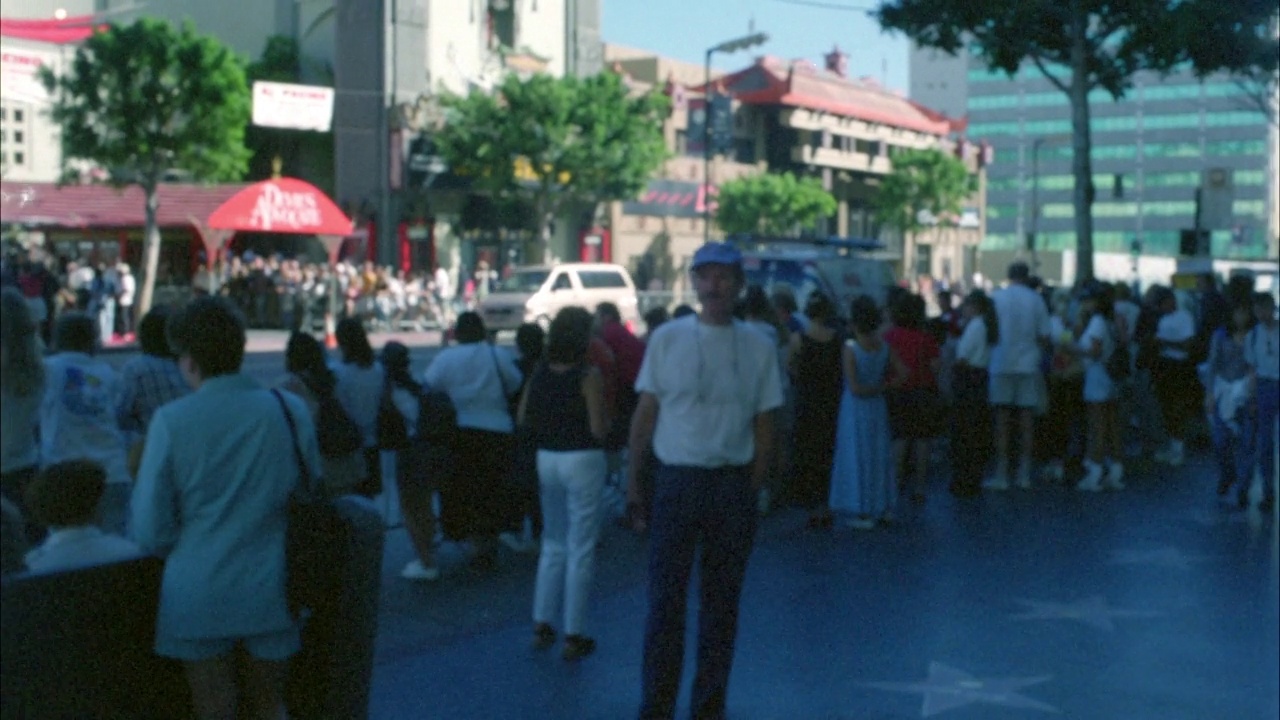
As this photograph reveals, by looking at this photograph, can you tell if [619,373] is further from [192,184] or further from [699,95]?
[699,95]

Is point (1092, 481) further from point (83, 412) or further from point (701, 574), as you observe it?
point (83, 412)

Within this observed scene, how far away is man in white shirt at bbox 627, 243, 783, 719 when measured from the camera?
641 centimetres

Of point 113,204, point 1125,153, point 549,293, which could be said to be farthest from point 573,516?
point 1125,153

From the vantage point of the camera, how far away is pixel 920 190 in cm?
7788

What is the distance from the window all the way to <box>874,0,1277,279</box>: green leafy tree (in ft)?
42.4

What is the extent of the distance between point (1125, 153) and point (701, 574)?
16756cm

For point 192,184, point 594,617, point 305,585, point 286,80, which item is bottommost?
point 594,617

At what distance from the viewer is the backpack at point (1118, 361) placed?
48.9 ft

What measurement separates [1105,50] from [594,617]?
69.5 ft

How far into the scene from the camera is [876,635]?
333 inches

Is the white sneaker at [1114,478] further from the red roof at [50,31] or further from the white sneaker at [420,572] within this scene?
the red roof at [50,31]

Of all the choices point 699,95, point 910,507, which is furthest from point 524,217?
point 910,507

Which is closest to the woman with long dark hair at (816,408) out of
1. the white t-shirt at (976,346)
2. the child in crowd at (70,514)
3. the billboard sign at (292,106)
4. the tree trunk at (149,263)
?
the white t-shirt at (976,346)

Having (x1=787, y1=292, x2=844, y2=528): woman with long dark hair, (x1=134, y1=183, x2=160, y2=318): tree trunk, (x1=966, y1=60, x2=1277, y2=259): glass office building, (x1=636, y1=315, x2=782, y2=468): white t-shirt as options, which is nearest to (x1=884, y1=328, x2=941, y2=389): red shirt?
(x1=787, y1=292, x2=844, y2=528): woman with long dark hair
